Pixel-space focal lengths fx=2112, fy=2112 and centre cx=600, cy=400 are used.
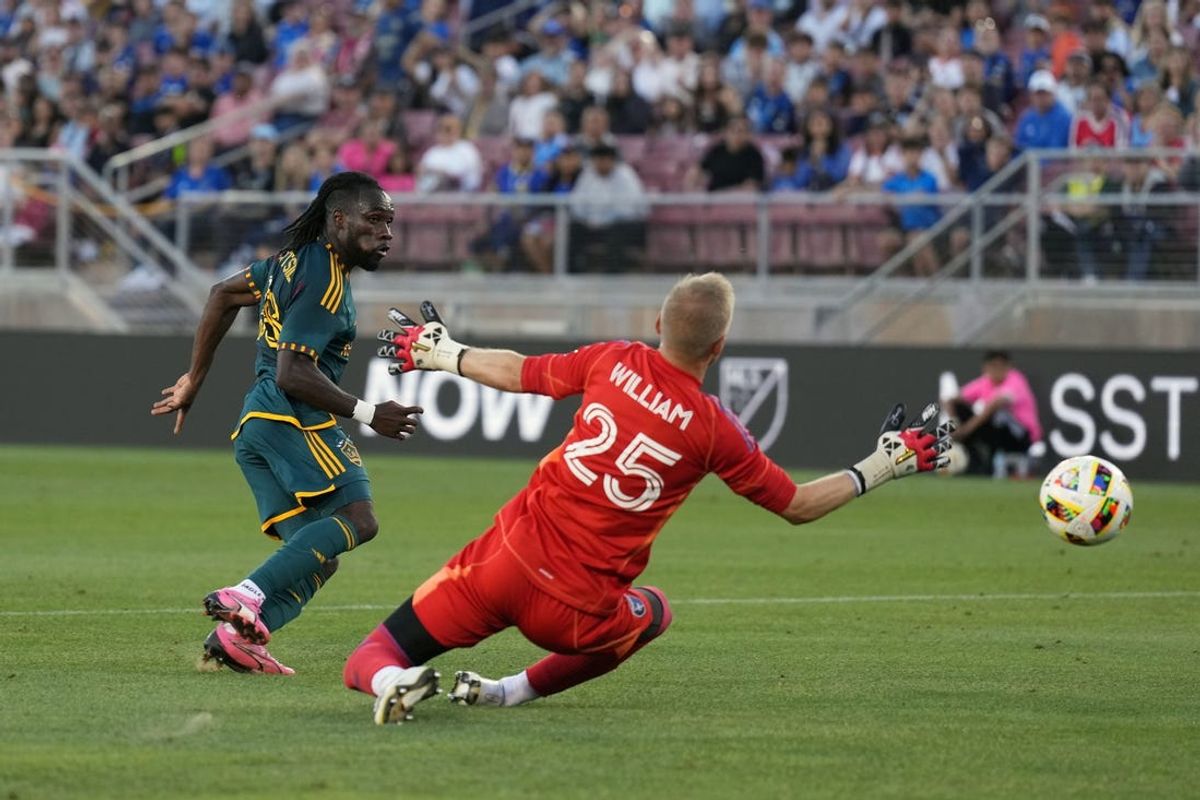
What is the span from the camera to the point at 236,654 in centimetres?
855

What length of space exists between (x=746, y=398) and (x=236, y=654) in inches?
560

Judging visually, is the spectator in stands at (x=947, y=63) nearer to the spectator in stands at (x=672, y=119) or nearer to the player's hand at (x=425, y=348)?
the spectator in stands at (x=672, y=119)

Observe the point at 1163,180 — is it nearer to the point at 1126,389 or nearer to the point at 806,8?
the point at 1126,389

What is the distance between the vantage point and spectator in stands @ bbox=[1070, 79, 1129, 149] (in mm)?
21672

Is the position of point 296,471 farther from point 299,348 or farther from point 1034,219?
point 1034,219

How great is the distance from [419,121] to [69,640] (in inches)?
710

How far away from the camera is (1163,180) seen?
68.2ft

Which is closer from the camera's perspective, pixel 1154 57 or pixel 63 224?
pixel 1154 57

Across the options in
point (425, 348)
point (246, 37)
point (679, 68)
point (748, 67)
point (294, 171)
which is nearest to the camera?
point (425, 348)

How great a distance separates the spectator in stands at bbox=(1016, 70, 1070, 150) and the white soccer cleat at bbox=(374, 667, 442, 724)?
53.6 ft

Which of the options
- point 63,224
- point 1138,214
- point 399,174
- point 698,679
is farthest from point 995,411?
point 698,679

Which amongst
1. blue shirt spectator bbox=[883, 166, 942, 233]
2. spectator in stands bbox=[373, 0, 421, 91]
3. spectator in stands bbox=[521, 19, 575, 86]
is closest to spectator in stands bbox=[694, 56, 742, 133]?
spectator in stands bbox=[521, 19, 575, 86]

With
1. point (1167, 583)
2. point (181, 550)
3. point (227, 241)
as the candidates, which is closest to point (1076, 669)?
point (1167, 583)

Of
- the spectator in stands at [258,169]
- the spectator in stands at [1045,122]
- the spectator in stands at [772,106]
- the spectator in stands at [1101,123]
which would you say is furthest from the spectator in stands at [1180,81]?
the spectator in stands at [258,169]
